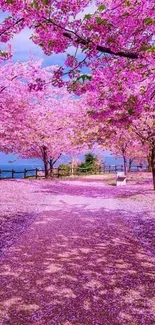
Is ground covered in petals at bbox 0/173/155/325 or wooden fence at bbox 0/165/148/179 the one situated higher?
wooden fence at bbox 0/165/148/179

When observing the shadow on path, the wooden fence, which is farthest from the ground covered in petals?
the wooden fence

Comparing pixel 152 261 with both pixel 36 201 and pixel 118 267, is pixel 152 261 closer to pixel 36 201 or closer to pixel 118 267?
pixel 118 267

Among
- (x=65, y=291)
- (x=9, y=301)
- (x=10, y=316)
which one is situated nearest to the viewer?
(x=10, y=316)

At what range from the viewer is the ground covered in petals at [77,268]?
20.7 ft

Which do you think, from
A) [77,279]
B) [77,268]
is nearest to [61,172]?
[77,268]

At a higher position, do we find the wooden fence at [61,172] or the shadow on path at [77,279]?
the wooden fence at [61,172]

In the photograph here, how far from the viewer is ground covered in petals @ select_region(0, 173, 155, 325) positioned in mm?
6316

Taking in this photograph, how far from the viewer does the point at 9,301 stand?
6777 millimetres

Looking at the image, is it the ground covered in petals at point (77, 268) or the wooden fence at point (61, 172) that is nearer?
the ground covered in petals at point (77, 268)

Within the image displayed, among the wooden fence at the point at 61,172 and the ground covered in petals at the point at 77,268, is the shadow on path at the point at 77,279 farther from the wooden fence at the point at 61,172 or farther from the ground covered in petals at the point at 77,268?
the wooden fence at the point at 61,172

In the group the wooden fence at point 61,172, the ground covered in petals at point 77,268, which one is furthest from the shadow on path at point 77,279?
the wooden fence at point 61,172

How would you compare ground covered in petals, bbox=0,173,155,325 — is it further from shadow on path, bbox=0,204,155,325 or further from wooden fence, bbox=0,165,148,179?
wooden fence, bbox=0,165,148,179

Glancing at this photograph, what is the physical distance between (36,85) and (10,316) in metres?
5.03

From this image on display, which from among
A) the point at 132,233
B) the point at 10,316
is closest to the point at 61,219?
the point at 132,233
